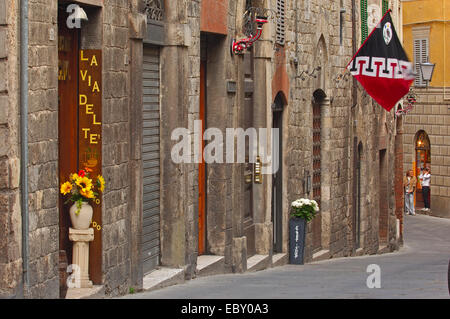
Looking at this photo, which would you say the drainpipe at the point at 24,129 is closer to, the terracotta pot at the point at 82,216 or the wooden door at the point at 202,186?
the terracotta pot at the point at 82,216

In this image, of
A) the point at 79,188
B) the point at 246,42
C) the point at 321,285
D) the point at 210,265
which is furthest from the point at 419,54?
the point at 79,188

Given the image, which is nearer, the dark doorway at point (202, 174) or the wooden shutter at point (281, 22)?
the dark doorway at point (202, 174)

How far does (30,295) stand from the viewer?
29.5 ft

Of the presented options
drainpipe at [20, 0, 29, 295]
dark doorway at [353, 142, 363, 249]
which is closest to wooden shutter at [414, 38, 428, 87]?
dark doorway at [353, 142, 363, 249]

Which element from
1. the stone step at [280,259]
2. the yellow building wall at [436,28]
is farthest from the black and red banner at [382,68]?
the yellow building wall at [436,28]

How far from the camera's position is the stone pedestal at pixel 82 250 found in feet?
34.4

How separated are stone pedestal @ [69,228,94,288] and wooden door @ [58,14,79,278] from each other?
0.16 m

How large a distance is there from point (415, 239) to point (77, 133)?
20730 mm

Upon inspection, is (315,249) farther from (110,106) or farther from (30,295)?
(30,295)

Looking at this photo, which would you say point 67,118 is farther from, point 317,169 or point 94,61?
point 317,169

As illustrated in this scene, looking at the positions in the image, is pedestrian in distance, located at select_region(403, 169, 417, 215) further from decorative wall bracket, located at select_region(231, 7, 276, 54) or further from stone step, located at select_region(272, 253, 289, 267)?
decorative wall bracket, located at select_region(231, 7, 276, 54)

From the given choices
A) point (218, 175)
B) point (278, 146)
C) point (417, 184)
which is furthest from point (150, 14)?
point (417, 184)

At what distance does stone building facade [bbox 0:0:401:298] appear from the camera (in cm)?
911

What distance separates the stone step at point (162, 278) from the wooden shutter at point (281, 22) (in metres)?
6.13
